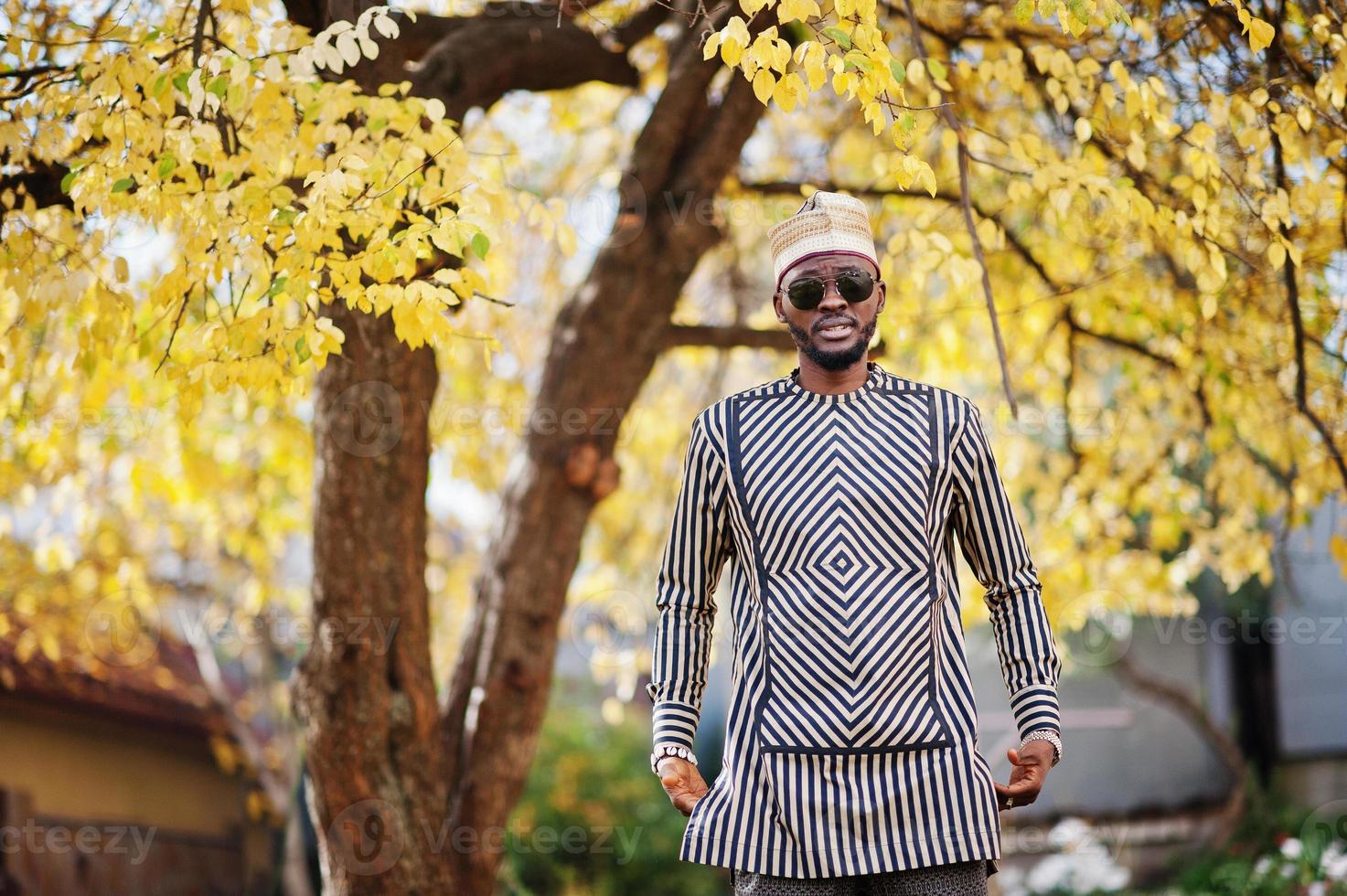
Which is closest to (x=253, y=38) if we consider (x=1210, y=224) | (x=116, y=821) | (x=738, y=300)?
(x=1210, y=224)

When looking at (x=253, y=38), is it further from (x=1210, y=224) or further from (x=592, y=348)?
(x=1210, y=224)

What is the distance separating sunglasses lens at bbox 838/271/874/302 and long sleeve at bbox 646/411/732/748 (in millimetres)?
347

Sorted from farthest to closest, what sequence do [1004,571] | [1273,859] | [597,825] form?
[597,825] → [1273,859] → [1004,571]

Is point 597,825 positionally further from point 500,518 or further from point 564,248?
point 564,248

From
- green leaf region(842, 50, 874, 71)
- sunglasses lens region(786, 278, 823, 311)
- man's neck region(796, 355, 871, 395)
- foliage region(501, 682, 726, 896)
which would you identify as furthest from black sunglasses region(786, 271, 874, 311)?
foliage region(501, 682, 726, 896)

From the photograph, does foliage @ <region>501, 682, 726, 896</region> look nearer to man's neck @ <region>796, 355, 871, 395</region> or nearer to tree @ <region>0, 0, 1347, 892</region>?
tree @ <region>0, 0, 1347, 892</region>

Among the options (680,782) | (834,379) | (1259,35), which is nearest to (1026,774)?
(680,782)

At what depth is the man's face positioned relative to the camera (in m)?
2.63

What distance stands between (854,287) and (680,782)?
948 mm

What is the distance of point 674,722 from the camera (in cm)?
257

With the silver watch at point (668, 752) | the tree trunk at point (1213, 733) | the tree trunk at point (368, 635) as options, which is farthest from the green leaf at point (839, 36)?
the tree trunk at point (1213, 733)

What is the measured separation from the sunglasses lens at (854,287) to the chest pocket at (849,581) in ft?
0.66

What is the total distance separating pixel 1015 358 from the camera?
7.11 metres

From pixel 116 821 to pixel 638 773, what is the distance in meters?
3.99
